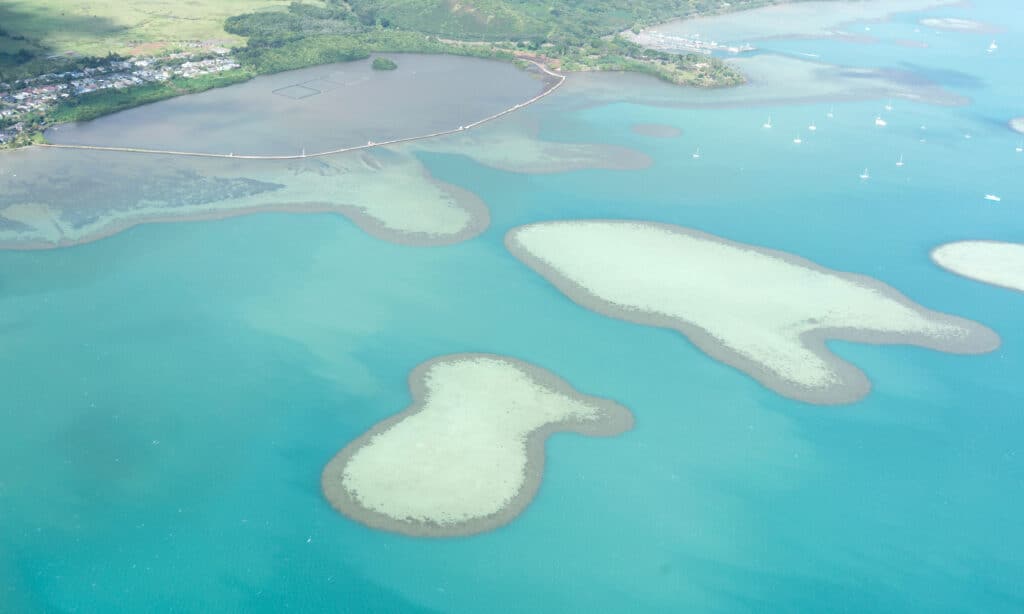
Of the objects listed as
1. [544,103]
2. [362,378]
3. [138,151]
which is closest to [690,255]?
[362,378]

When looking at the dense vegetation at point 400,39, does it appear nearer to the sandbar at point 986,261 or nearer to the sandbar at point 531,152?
the sandbar at point 531,152

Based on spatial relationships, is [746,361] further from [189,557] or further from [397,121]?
[397,121]

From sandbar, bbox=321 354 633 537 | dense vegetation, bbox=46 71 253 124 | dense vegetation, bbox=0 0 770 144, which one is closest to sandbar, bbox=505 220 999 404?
sandbar, bbox=321 354 633 537

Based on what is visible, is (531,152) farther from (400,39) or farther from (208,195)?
(400,39)

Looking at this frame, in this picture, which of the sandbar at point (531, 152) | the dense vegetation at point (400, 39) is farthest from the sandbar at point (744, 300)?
the dense vegetation at point (400, 39)

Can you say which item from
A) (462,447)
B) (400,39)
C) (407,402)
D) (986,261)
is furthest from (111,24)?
(986,261)

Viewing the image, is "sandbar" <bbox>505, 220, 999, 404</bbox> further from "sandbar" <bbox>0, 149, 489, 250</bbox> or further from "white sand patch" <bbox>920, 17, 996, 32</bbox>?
"white sand patch" <bbox>920, 17, 996, 32</bbox>

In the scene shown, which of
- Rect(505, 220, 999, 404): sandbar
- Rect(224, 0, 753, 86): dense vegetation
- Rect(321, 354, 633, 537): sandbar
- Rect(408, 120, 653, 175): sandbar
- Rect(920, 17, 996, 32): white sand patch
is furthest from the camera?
Rect(920, 17, 996, 32): white sand patch
